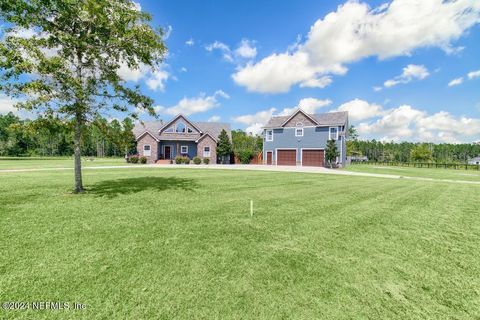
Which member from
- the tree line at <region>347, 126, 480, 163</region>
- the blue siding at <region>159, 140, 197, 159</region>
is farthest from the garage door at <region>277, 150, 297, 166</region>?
the tree line at <region>347, 126, 480, 163</region>

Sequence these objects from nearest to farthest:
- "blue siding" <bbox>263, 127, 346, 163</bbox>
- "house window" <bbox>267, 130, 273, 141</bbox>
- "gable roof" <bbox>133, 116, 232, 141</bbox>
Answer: "blue siding" <bbox>263, 127, 346, 163</bbox>
"gable roof" <bbox>133, 116, 232, 141</bbox>
"house window" <bbox>267, 130, 273, 141</bbox>

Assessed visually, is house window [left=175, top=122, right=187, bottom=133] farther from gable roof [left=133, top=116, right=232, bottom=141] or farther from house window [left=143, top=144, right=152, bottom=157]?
house window [left=143, top=144, right=152, bottom=157]

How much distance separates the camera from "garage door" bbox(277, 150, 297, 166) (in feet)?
121

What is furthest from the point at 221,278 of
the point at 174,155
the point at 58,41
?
the point at 174,155

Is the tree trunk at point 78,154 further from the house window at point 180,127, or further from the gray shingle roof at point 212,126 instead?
the gray shingle roof at point 212,126

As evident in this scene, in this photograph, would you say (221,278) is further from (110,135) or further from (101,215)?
(110,135)

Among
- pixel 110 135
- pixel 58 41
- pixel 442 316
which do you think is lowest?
pixel 442 316

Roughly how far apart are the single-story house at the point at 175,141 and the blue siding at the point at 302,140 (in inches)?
374

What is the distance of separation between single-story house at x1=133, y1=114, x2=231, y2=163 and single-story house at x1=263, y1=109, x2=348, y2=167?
941 cm

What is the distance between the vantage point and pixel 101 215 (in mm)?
6395

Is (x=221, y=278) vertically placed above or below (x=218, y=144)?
below

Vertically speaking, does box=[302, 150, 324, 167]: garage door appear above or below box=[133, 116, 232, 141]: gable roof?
below

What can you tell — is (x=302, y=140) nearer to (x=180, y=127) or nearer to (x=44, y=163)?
(x=180, y=127)

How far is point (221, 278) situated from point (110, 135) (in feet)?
29.6
